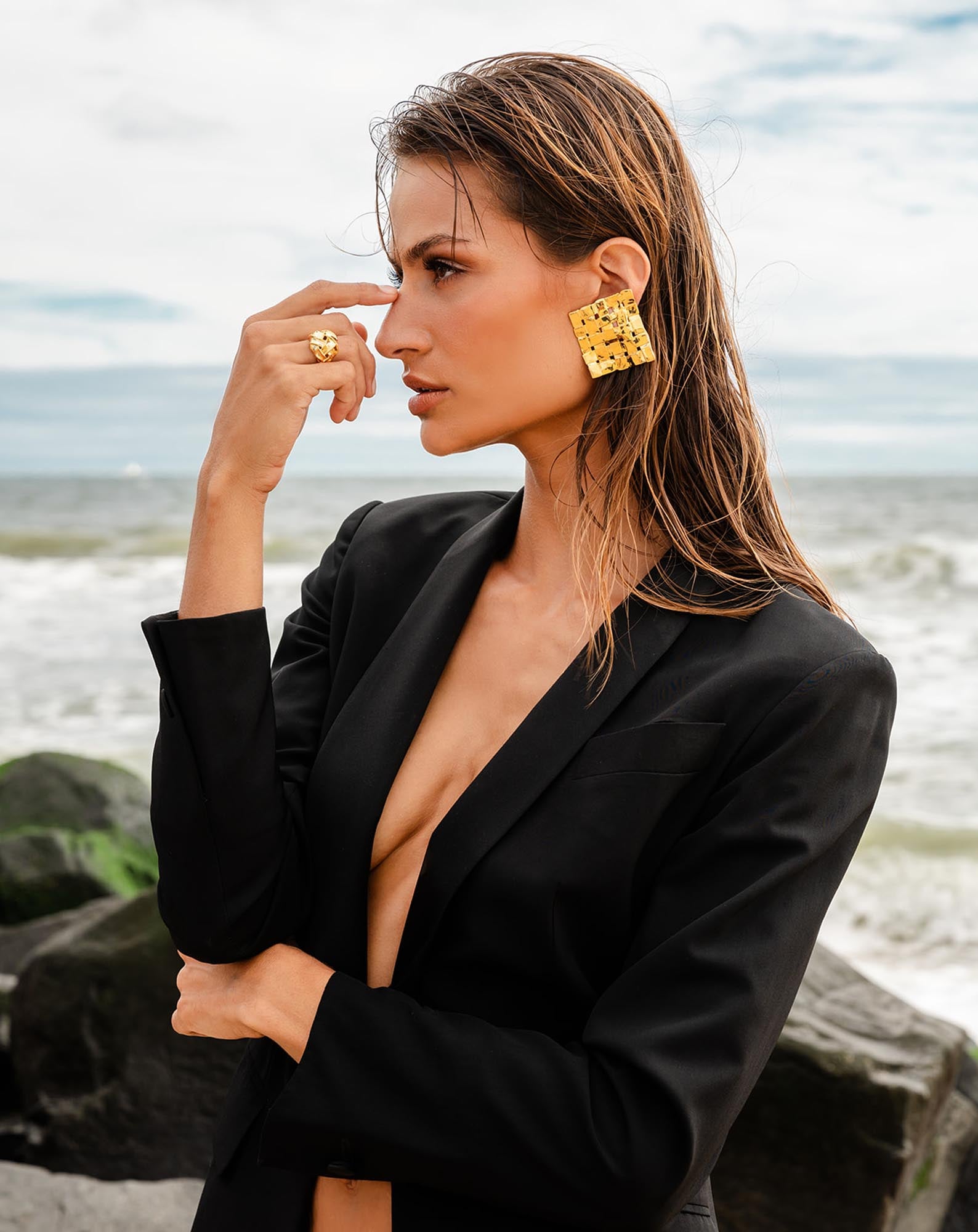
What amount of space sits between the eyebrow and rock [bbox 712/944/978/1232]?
7.29 feet

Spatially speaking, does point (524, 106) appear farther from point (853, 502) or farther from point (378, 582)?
point (853, 502)

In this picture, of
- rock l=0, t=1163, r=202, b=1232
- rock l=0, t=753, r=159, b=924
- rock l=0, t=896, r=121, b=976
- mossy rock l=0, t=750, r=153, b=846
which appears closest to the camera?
rock l=0, t=1163, r=202, b=1232

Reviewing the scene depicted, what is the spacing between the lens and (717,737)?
1.52 metres

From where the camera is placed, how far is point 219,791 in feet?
5.19

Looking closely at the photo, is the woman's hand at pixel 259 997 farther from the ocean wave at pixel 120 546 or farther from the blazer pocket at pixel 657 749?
A: the ocean wave at pixel 120 546

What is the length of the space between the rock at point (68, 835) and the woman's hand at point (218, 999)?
378 centimetres

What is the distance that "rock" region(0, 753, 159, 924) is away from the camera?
212 inches

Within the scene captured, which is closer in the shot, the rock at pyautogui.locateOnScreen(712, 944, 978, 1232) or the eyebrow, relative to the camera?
the eyebrow

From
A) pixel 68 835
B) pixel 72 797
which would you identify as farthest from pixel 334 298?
pixel 72 797

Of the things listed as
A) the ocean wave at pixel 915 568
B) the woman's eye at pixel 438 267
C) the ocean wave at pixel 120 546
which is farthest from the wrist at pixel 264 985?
the ocean wave at pixel 120 546

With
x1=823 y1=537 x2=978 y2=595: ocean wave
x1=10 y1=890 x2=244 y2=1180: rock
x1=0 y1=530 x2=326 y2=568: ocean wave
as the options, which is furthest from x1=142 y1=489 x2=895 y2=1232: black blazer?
x1=0 y1=530 x2=326 y2=568: ocean wave

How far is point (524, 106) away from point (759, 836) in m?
1.00

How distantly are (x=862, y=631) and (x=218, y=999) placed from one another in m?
4.98

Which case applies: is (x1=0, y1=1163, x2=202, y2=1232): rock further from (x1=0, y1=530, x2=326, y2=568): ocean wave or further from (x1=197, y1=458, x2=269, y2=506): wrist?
(x1=0, y1=530, x2=326, y2=568): ocean wave
